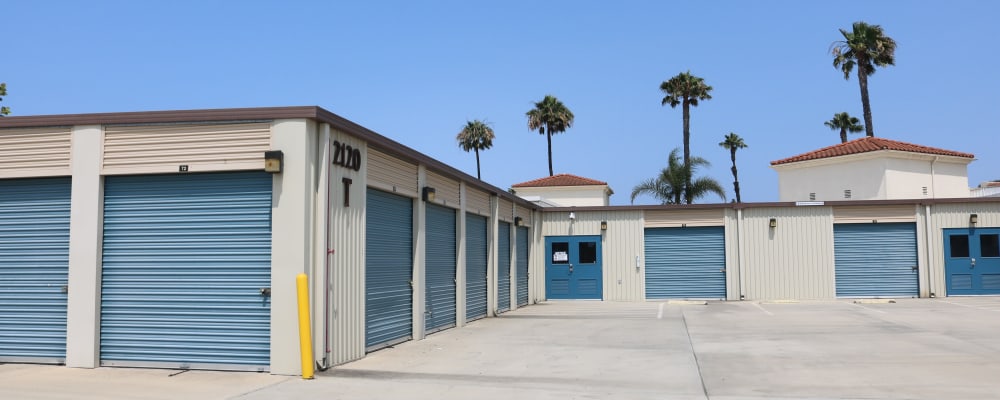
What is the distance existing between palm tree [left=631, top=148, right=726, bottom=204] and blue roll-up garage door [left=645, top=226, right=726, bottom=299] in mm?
13267

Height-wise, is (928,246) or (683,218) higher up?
(683,218)

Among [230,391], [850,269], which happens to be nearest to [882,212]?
[850,269]

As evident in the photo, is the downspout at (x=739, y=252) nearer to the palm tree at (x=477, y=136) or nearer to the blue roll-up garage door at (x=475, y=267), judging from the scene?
the blue roll-up garage door at (x=475, y=267)

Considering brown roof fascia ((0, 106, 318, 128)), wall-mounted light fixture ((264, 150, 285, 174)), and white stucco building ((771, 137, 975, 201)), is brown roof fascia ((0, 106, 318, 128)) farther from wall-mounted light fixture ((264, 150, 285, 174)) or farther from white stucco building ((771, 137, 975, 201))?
white stucco building ((771, 137, 975, 201))

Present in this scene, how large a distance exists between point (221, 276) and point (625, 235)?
1634 centimetres

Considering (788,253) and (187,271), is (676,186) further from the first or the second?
(187,271)

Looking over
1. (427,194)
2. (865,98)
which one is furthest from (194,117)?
(865,98)

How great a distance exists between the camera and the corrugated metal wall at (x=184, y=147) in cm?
1005

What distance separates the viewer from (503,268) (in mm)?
20719

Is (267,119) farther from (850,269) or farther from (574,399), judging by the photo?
(850,269)

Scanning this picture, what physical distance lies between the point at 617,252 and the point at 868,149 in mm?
13982

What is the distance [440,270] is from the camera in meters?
15.4

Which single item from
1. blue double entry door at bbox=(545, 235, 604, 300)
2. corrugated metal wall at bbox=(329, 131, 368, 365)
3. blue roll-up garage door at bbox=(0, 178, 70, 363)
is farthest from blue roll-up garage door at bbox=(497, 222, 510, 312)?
blue roll-up garage door at bbox=(0, 178, 70, 363)

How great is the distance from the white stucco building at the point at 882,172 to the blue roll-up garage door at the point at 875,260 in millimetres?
8584
